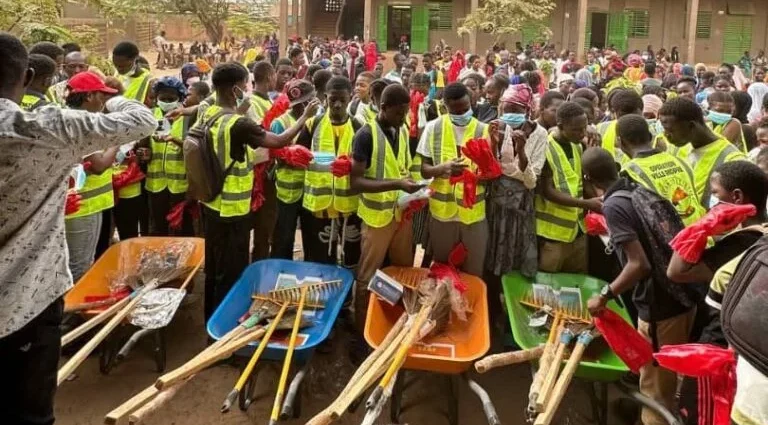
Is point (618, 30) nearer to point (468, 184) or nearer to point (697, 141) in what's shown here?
point (697, 141)

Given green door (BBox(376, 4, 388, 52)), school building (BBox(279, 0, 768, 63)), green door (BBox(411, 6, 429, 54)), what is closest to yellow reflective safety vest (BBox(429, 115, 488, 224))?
school building (BBox(279, 0, 768, 63))

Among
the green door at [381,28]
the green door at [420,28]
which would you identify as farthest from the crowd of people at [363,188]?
the green door at [420,28]

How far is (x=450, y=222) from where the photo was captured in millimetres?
4293

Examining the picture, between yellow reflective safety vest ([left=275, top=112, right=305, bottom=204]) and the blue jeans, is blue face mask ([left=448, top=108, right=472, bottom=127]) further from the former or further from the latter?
the blue jeans

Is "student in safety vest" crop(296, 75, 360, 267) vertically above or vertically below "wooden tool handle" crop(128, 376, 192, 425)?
above

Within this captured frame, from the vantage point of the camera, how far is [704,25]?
23797mm

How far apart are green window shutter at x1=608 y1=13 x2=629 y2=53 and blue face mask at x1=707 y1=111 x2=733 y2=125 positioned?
20092 mm

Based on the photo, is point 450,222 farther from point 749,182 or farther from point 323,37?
point 323,37

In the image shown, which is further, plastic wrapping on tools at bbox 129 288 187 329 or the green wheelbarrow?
plastic wrapping on tools at bbox 129 288 187 329

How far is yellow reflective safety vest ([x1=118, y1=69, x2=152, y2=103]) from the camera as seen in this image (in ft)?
17.7

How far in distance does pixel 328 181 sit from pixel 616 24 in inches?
884

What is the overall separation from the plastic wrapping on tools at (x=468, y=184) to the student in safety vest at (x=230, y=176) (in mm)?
1048

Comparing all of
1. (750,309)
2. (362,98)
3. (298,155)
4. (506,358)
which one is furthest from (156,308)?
(362,98)

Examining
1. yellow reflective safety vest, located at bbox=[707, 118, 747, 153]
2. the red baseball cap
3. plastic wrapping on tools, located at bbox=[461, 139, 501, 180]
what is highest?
Result: the red baseball cap
